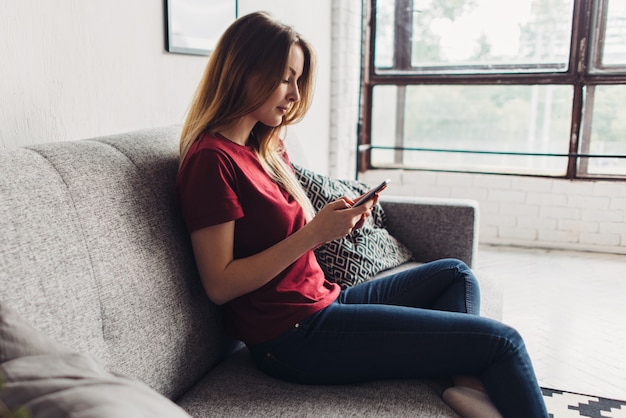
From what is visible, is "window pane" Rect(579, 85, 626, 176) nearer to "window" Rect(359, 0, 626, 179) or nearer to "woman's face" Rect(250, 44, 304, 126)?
"window" Rect(359, 0, 626, 179)

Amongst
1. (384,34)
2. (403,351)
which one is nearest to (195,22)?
(403,351)

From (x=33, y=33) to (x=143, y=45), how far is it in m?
0.47

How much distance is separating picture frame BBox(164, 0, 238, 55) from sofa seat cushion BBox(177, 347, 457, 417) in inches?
45.0

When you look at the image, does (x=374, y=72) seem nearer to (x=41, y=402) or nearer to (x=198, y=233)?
(x=198, y=233)

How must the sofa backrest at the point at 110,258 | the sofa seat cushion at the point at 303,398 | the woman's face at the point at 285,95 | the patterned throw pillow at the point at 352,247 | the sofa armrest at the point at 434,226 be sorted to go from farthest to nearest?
the sofa armrest at the point at 434,226, the patterned throw pillow at the point at 352,247, the woman's face at the point at 285,95, the sofa seat cushion at the point at 303,398, the sofa backrest at the point at 110,258

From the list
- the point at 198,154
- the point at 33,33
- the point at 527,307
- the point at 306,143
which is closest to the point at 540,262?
the point at 527,307

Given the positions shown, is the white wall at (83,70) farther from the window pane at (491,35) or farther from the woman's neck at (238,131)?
the window pane at (491,35)

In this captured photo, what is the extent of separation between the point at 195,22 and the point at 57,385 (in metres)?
1.76

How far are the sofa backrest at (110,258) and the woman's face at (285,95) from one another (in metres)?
0.24

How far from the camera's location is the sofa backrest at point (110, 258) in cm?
98

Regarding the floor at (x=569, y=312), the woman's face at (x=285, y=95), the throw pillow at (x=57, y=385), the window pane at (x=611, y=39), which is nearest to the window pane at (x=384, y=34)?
the window pane at (x=611, y=39)

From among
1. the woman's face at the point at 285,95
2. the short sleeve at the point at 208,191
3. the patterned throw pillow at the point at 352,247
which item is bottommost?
the patterned throw pillow at the point at 352,247

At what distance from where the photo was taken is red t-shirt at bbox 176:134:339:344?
127cm

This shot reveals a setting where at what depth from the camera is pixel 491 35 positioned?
3898mm
